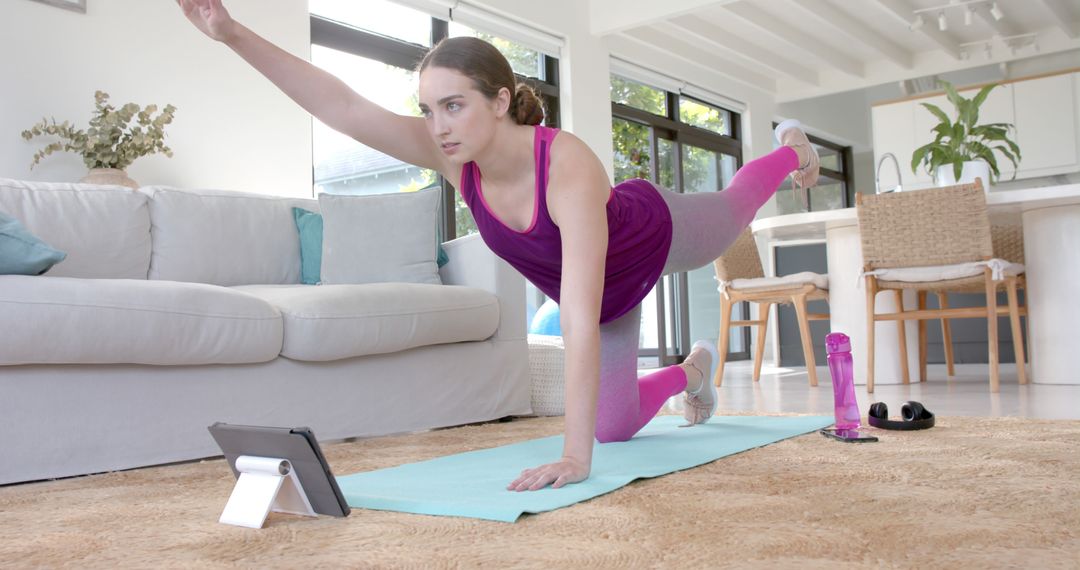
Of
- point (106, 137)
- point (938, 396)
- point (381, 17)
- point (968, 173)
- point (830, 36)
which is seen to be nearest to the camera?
point (938, 396)

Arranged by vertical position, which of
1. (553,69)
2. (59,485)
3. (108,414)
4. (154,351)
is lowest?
(59,485)

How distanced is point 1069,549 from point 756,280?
3.60m

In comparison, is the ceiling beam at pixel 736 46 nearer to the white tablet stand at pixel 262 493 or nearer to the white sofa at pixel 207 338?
the white sofa at pixel 207 338

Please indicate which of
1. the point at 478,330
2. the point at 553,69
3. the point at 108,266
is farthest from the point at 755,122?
the point at 108,266

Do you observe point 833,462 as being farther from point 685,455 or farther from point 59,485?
point 59,485

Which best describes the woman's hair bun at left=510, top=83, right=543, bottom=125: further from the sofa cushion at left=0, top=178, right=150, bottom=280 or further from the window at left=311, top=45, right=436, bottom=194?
the window at left=311, top=45, right=436, bottom=194

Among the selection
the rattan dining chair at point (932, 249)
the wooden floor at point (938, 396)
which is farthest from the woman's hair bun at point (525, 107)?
the rattan dining chair at point (932, 249)

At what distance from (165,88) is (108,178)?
2.63 ft

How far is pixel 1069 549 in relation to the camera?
1086 mm

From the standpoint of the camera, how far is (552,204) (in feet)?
5.47

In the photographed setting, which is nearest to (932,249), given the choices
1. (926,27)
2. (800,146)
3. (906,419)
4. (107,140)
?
(800,146)

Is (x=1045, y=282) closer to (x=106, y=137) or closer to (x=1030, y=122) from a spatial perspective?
(x=106, y=137)

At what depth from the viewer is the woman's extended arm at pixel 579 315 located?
61.1 inches

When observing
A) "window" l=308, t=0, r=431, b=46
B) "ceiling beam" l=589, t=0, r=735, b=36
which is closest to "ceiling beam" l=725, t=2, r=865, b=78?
"ceiling beam" l=589, t=0, r=735, b=36
